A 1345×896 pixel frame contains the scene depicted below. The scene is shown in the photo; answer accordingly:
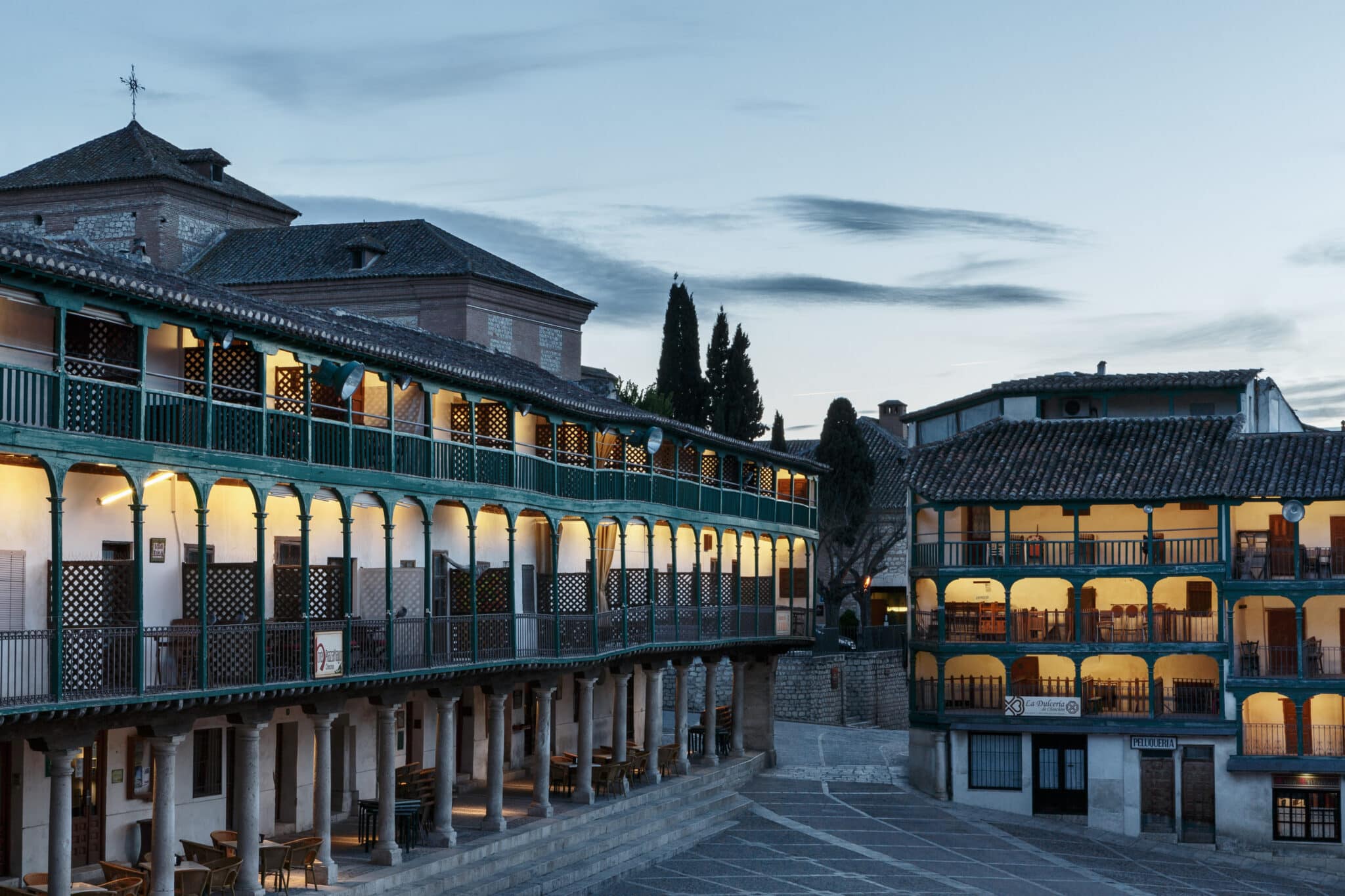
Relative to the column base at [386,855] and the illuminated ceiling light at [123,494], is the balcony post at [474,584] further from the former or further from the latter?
the illuminated ceiling light at [123,494]

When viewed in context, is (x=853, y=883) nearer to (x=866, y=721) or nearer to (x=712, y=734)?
(x=712, y=734)

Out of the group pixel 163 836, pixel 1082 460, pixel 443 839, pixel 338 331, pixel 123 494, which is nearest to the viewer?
pixel 163 836

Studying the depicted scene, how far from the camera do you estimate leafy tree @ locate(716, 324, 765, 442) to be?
70688 millimetres

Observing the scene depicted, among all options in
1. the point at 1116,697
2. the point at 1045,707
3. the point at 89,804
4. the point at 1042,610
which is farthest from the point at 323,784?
the point at 1042,610

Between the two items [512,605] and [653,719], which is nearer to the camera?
[512,605]

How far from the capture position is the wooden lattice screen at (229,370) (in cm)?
2552

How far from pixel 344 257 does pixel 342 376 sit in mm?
24066

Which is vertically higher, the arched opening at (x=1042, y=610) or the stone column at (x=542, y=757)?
the arched opening at (x=1042, y=610)

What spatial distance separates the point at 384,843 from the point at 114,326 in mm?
9303

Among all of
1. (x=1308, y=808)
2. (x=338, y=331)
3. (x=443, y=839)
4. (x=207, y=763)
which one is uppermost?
(x=338, y=331)

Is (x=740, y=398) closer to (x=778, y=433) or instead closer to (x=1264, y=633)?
(x=778, y=433)

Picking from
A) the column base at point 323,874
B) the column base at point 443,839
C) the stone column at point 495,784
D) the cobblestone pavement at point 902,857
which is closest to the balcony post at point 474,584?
the stone column at point 495,784

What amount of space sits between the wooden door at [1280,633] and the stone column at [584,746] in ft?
55.7

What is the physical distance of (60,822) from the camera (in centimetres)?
2125
